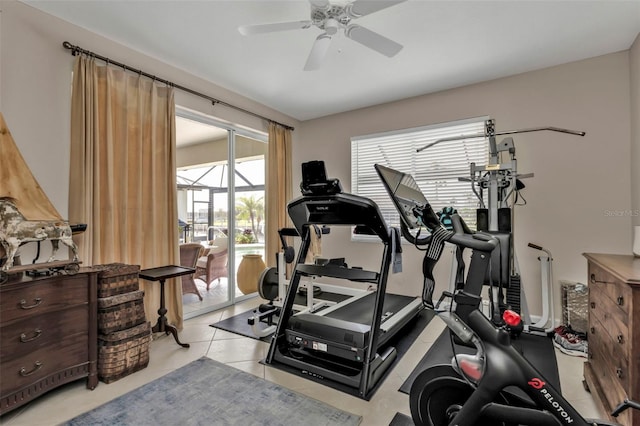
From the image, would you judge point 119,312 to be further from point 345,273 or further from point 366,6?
point 366,6

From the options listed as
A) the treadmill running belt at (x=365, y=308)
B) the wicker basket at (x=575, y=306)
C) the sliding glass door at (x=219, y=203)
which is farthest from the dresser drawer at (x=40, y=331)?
the wicker basket at (x=575, y=306)

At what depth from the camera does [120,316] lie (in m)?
2.22

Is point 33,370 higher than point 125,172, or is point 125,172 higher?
point 125,172

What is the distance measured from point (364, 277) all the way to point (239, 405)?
1200 millimetres

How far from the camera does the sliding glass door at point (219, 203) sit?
11.8 feet

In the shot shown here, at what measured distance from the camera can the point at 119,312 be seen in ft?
7.25

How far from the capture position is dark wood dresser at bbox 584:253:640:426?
1380 millimetres

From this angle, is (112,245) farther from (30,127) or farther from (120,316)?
(30,127)

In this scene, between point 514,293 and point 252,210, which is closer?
point 514,293

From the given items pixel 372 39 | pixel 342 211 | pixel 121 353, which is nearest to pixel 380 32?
pixel 372 39

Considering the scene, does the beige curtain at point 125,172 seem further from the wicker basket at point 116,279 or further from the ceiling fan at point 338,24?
the ceiling fan at point 338,24

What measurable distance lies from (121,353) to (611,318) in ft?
10.4

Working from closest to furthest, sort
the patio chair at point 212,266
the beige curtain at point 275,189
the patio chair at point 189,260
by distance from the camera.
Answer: the patio chair at point 189,260
the patio chair at point 212,266
the beige curtain at point 275,189

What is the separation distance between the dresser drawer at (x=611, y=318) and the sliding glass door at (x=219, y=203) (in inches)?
140
